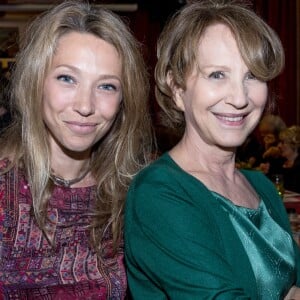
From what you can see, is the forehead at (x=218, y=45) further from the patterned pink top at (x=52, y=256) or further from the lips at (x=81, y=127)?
the patterned pink top at (x=52, y=256)

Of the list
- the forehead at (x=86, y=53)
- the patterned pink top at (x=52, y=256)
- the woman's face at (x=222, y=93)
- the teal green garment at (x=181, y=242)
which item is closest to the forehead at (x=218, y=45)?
the woman's face at (x=222, y=93)

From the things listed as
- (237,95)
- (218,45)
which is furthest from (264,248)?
(218,45)

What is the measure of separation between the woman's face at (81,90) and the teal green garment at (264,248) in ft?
1.62

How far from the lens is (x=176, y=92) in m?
1.55

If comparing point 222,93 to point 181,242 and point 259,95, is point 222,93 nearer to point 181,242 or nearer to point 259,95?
point 259,95

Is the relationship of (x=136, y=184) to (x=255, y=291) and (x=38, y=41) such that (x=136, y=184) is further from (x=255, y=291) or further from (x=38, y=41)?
(x=38, y=41)

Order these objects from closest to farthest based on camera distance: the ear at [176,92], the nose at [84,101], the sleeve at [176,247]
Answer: the sleeve at [176,247] → the ear at [176,92] → the nose at [84,101]

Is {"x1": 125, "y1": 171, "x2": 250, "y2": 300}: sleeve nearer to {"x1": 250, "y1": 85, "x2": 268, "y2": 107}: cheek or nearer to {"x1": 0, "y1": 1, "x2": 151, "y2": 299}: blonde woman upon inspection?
{"x1": 250, "y1": 85, "x2": 268, "y2": 107}: cheek

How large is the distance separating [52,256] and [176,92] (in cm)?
63

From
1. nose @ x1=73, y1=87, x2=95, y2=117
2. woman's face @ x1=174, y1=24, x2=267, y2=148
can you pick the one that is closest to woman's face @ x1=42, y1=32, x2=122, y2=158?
nose @ x1=73, y1=87, x2=95, y2=117

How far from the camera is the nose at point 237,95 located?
55.7 inches

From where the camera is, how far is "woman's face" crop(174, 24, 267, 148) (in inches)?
55.7

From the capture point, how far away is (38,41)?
1833 millimetres

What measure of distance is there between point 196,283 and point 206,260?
52 millimetres
